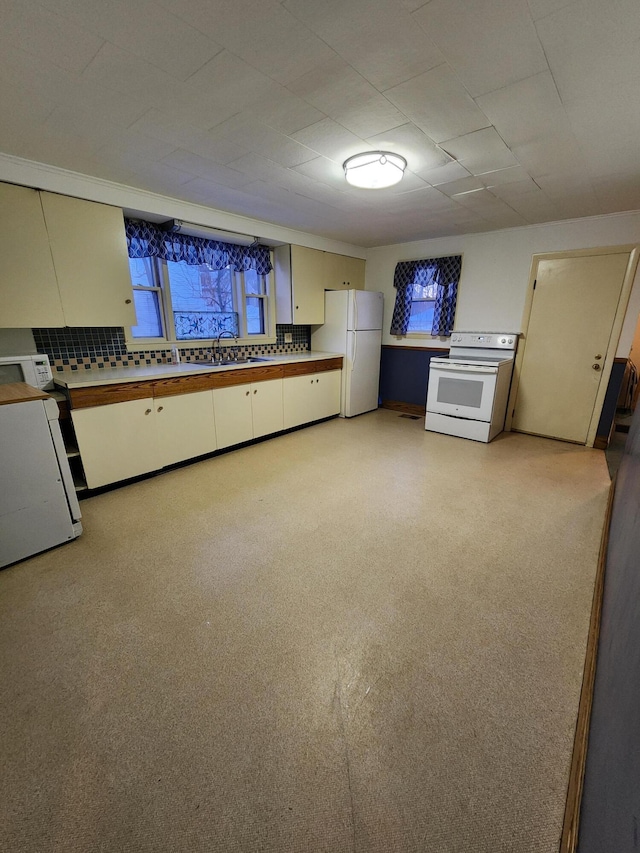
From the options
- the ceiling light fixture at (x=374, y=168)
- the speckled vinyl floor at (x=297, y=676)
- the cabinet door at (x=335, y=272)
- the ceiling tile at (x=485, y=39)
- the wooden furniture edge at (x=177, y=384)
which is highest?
the ceiling tile at (x=485, y=39)

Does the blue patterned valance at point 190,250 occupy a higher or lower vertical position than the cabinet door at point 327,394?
higher

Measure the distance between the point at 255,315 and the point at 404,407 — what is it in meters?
2.48

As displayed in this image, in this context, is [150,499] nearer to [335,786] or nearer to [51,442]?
[51,442]

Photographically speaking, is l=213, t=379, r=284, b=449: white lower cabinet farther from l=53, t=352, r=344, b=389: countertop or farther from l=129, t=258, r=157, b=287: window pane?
l=129, t=258, r=157, b=287: window pane

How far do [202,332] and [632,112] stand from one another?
348 centimetres

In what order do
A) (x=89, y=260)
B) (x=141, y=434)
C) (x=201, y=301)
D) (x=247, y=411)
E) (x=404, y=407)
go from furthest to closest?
(x=404, y=407) → (x=201, y=301) → (x=247, y=411) → (x=141, y=434) → (x=89, y=260)

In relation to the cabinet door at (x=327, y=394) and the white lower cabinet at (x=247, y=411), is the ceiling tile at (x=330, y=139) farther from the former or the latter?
the cabinet door at (x=327, y=394)

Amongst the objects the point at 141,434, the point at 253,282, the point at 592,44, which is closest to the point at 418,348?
the point at 253,282

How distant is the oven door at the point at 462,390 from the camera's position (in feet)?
12.0

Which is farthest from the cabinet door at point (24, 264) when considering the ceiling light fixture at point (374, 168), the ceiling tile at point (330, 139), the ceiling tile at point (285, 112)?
the ceiling light fixture at point (374, 168)

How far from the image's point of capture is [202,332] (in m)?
3.70

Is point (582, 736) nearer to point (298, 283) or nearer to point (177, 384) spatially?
point (177, 384)

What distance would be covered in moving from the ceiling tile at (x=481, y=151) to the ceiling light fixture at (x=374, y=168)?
290mm

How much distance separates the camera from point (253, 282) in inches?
161
